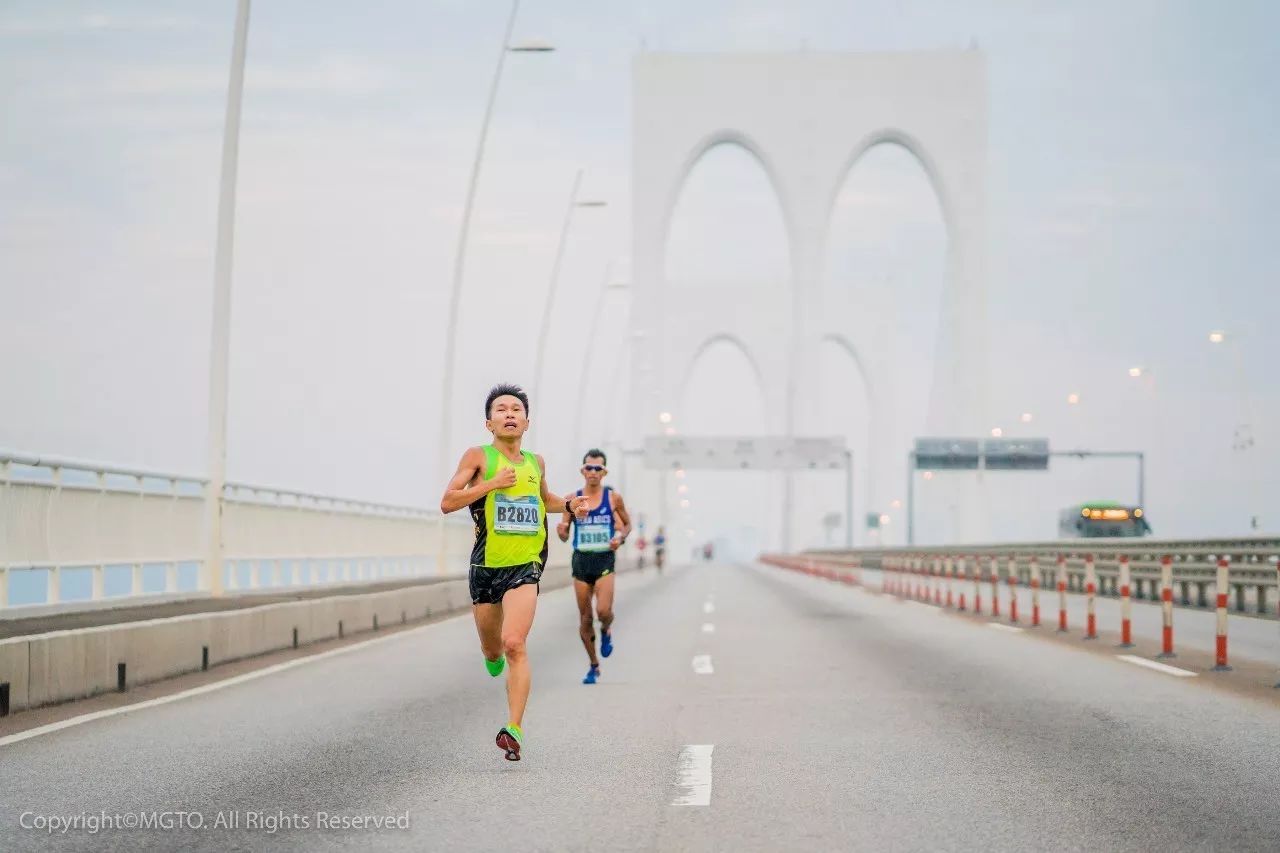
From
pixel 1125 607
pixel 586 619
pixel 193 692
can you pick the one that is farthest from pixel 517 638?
pixel 1125 607

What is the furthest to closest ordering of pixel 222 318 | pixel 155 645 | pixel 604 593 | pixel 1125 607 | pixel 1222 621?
pixel 222 318 → pixel 1125 607 → pixel 1222 621 → pixel 604 593 → pixel 155 645

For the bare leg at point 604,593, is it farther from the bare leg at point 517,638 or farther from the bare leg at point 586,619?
the bare leg at point 517,638

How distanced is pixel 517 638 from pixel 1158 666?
29.6 feet

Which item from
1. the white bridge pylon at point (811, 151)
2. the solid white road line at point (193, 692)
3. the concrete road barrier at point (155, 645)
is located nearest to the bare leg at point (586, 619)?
the solid white road line at point (193, 692)

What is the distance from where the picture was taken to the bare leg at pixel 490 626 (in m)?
8.95

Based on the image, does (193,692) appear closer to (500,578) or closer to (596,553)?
A: (596,553)

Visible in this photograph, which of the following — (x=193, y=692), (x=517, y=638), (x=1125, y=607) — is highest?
(x=517, y=638)

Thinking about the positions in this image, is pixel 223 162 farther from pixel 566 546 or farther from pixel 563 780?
pixel 566 546

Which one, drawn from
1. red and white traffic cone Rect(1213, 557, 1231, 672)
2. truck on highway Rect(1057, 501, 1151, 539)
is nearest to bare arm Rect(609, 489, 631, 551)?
red and white traffic cone Rect(1213, 557, 1231, 672)

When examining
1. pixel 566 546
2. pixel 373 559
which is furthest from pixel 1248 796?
pixel 566 546

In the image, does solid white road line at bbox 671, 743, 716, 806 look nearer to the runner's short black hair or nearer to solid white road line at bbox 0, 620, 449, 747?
the runner's short black hair

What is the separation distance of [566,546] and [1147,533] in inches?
1247

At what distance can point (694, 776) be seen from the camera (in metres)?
8.34

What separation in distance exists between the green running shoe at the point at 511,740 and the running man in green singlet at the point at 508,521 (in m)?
0.01
